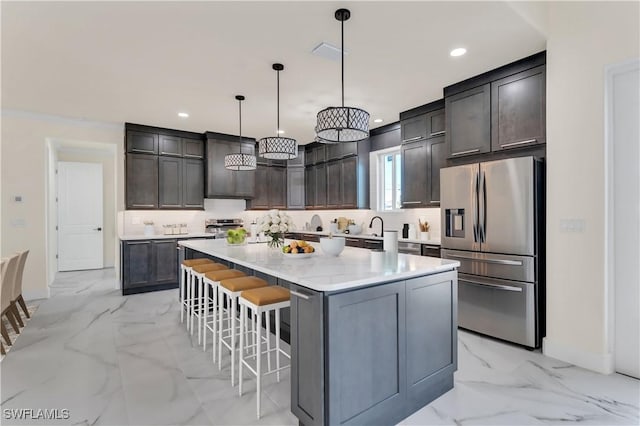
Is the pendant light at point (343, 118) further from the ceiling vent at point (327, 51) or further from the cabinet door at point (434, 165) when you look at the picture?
the cabinet door at point (434, 165)

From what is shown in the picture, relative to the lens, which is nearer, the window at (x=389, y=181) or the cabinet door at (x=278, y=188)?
the window at (x=389, y=181)

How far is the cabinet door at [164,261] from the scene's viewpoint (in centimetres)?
537

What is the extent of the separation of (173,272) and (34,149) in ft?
8.93

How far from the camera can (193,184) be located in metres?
6.06

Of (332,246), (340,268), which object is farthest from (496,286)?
(340,268)

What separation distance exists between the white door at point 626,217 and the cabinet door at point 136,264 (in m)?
5.82

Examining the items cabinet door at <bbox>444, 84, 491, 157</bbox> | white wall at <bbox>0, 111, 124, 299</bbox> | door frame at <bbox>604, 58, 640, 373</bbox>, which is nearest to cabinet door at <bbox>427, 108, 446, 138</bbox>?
cabinet door at <bbox>444, 84, 491, 157</bbox>

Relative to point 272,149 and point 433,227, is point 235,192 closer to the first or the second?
point 272,149

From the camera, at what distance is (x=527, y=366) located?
9.04ft

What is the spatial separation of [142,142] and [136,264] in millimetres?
2039

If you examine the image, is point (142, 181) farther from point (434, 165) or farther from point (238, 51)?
point (434, 165)

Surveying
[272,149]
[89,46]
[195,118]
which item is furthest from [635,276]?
[195,118]

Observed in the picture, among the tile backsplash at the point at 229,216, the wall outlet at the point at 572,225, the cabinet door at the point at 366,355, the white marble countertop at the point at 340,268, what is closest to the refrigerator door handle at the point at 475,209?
the wall outlet at the point at 572,225

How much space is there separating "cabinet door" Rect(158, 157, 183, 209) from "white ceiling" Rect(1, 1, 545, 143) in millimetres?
1284
